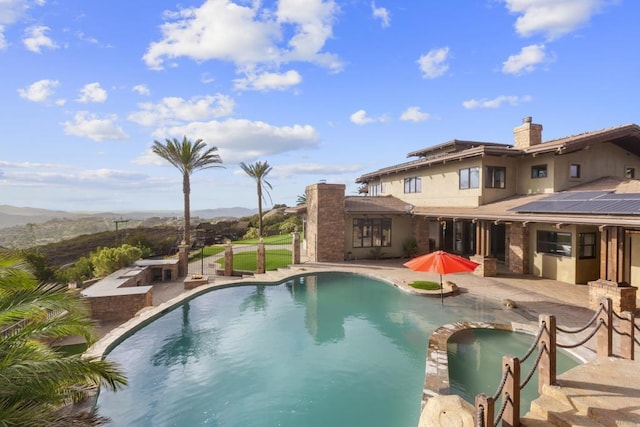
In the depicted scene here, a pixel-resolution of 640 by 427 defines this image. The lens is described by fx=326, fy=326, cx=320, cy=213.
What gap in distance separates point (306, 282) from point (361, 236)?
25.4 feet

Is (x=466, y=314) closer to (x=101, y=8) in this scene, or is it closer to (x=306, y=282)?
(x=306, y=282)

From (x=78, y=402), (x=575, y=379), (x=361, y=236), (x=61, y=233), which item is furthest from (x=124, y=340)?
(x=61, y=233)

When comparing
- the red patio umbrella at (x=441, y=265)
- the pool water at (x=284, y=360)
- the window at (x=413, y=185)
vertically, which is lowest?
the pool water at (x=284, y=360)

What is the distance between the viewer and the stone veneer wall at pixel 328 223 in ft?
77.8

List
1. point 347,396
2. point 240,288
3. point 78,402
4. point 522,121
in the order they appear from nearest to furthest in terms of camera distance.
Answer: point 78,402
point 347,396
point 240,288
point 522,121

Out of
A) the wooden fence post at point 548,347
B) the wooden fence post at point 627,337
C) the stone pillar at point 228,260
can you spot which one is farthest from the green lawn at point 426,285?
the stone pillar at point 228,260

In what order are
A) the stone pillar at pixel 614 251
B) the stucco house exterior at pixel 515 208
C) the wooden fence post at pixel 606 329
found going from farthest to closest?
the stucco house exterior at pixel 515 208 → the stone pillar at pixel 614 251 → the wooden fence post at pixel 606 329

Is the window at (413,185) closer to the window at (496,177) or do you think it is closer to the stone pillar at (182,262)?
the window at (496,177)

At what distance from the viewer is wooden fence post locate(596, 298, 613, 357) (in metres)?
8.05

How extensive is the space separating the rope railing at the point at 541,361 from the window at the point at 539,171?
13.3 metres

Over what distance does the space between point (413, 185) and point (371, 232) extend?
5800mm

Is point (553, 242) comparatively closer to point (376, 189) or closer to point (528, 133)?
point (528, 133)

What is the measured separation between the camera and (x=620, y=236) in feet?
39.2

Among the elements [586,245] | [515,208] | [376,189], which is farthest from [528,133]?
[376,189]
